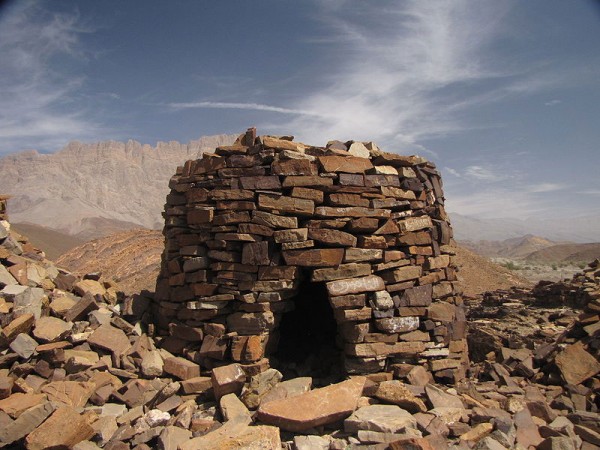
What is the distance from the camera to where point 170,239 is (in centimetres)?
625

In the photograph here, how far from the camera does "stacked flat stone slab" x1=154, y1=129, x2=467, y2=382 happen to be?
211 inches

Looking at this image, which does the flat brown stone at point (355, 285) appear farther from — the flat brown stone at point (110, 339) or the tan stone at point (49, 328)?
the tan stone at point (49, 328)

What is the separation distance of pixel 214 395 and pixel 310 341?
102 inches

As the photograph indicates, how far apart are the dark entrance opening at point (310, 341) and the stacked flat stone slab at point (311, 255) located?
0.80 m

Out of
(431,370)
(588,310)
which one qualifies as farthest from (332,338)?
(588,310)

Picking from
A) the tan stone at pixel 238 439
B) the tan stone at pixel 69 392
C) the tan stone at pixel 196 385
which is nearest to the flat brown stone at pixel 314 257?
the tan stone at pixel 196 385

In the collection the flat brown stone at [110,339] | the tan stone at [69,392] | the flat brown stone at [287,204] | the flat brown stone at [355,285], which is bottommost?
the tan stone at [69,392]

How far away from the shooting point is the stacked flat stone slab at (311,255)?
17.6 feet

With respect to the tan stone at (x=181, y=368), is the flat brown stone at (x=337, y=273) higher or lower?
higher

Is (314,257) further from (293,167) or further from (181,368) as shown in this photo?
(181,368)

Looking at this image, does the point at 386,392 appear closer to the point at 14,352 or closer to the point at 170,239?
the point at 170,239

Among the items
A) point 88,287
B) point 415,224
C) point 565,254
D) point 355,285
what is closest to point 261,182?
point 355,285

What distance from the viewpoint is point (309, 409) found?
4.36 metres

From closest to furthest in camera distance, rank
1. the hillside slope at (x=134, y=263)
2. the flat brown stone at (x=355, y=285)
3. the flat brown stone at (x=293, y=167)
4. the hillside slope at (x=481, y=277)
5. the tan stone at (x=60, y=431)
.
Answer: the tan stone at (x=60, y=431)
the flat brown stone at (x=355, y=285)
the flat brown stone at (x=293, y=167)
the hillside slope at (x=134, y=263)
the hillside slope at (x=481, y=277)
